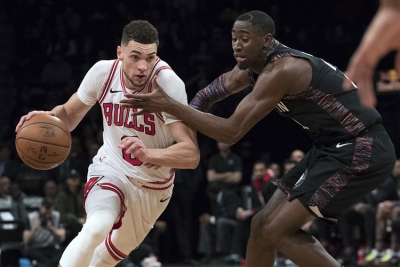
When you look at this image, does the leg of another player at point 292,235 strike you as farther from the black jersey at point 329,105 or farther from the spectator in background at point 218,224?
the spectator in background at point 218,224

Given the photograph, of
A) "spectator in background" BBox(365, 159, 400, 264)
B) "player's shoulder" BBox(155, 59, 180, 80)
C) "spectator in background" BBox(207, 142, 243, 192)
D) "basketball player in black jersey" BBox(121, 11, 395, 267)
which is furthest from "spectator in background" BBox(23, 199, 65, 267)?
"basketball player in black jersey" BBox(121, 11, 395, 267)

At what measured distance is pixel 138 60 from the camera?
4.99 m

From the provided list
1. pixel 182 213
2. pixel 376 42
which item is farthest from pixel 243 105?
pixel 182 213

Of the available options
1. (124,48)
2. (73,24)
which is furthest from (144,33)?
(73,24)

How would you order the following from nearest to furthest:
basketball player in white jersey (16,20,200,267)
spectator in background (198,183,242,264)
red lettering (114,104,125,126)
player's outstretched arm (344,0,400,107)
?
player's outstretched arm (344,0,400,107), basketball player in white jersey (16,20,200,267), red lettering (114,104,125,126), spectator in background (198,183,242,264)

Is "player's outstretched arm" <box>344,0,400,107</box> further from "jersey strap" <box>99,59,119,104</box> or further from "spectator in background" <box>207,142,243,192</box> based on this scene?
"spectator in background" <box>207,142,243,192</box>

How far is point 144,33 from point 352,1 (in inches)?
403

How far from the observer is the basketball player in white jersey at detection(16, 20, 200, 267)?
194 inches

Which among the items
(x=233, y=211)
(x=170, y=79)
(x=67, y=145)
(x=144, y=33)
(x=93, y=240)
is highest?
(x=144, y=33)

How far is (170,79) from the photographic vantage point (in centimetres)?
503

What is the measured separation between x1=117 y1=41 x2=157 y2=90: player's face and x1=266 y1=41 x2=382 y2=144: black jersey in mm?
832

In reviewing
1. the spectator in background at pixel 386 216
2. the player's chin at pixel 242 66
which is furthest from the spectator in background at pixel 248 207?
the player's chin at pixel 242 66

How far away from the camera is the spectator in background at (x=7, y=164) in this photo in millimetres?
11250

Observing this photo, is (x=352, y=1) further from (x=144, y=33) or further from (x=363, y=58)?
(x=363, y=58)
